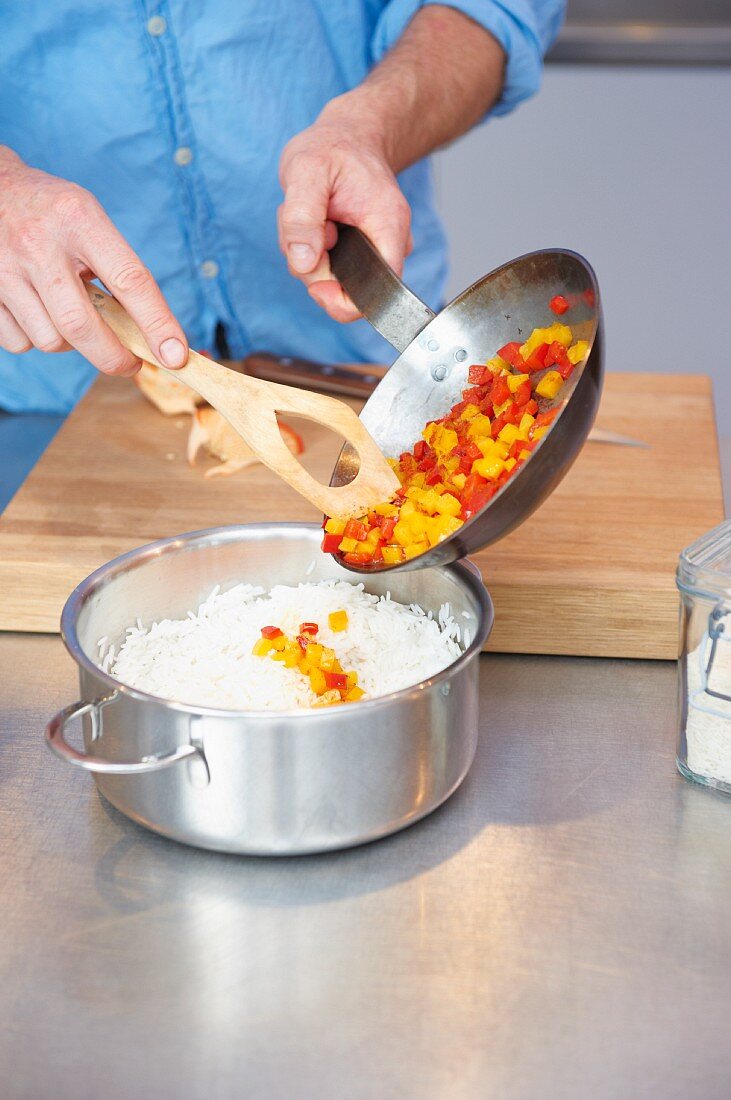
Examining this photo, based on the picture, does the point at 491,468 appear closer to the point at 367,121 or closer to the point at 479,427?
the point at 479,427

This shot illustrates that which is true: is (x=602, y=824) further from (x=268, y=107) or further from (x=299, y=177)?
(x=268, y=107)

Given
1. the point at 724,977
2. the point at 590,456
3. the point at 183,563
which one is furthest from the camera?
the point at 590,456

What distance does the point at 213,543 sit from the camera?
132 cm

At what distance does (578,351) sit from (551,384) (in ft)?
0.13

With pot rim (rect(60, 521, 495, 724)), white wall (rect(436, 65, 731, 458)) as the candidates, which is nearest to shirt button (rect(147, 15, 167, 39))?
pot rim (rect(60, 521, 495, 724))

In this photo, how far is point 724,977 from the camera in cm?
96

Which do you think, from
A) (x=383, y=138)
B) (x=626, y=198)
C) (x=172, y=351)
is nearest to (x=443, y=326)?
(x=172, y=351)

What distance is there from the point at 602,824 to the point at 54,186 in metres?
0.87

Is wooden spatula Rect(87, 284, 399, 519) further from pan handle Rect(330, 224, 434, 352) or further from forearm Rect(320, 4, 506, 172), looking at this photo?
forearm Rect(320, 4, 506, 172)

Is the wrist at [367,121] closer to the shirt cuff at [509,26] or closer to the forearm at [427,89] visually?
the forearm at [427,89]

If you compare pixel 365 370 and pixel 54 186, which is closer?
pixel 54 186

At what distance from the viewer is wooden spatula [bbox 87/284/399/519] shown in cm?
125

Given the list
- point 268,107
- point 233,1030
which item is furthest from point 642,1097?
point 268,107

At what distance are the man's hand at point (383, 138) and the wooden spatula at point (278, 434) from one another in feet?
1.11
